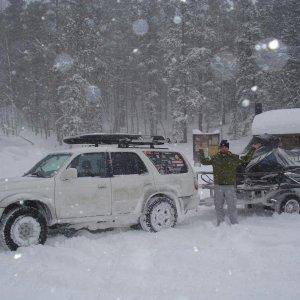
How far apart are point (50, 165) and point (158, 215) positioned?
2.54 metres

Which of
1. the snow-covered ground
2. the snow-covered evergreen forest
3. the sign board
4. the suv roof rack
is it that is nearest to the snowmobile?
the snow-covered ground

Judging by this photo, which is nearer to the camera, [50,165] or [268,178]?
[50,165]

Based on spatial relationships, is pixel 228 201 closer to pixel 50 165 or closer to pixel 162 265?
pixel 162 265

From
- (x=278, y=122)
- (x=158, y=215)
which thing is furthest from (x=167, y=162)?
(x=278, y=122)

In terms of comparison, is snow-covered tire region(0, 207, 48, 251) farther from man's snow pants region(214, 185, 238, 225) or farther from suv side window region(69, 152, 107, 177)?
man's snow pants region(214, 185, 238, 225)

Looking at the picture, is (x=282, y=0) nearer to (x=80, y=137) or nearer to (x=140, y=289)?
(x=80, y=137)

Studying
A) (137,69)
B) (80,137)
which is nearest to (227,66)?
(137,69)

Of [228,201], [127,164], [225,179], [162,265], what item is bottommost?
[162,265]

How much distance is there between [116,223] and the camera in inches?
371

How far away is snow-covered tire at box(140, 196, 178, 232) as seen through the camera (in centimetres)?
971

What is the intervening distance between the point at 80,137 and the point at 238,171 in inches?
174

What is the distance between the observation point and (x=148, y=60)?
174 feet

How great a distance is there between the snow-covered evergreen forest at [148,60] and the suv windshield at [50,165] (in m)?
→ 32.1

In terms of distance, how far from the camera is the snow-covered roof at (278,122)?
856 inches
